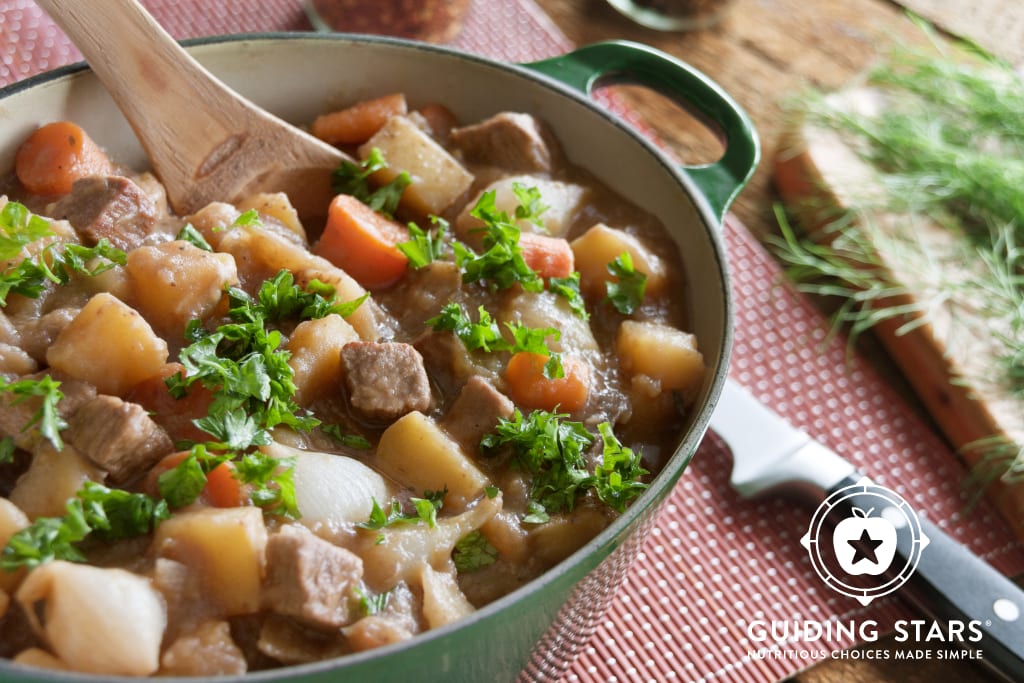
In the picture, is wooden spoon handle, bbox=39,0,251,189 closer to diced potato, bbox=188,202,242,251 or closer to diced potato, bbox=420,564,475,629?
diced potato, bbox=188,202,242,251

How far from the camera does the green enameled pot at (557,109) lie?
2257mm

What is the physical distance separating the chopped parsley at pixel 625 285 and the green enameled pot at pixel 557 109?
161mm

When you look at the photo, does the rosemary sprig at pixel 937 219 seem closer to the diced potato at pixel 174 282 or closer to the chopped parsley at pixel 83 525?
the diced potato at pixel 174 282

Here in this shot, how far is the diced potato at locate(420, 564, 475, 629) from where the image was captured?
6.40 feet

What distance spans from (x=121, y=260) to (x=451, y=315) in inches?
29.5

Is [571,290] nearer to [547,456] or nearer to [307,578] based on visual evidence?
[547,456]

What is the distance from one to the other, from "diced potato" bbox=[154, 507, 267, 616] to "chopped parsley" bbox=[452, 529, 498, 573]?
42cm

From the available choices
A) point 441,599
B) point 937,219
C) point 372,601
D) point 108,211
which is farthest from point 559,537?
point 937,219

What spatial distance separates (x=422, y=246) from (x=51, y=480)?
1047mm

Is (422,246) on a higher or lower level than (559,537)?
higher

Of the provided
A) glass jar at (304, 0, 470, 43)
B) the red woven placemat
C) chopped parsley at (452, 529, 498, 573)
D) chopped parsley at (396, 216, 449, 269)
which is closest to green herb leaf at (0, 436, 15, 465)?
chopped parsley at (452, 529, 498, 573)

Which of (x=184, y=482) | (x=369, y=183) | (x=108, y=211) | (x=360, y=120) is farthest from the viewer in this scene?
(x=360, y=120)

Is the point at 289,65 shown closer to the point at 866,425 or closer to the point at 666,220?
the point at 666,220

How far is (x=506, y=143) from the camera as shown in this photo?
2902 millimetres
